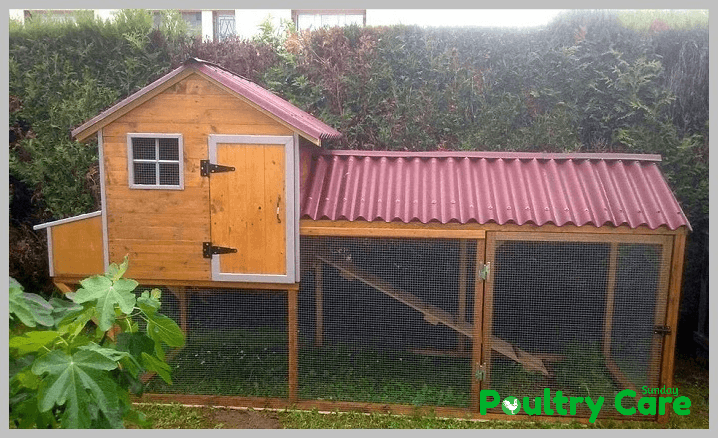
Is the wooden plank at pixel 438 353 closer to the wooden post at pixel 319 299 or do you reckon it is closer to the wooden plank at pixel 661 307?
the wooden post at pixel 319 299

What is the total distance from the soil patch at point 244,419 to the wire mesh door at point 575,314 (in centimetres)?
144

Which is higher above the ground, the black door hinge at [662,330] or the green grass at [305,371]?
the black door hinge at [662,330]

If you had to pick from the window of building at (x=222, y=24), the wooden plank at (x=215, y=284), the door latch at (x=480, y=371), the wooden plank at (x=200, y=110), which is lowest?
the door latch at (x=480, y=371)

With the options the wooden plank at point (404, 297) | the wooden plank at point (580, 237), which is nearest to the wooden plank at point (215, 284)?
the wooden plank at point (404, 297)

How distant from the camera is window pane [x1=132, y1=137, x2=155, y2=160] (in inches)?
143

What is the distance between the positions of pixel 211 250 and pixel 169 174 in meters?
0.54

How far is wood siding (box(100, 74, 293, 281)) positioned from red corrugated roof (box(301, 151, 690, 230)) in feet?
1.97

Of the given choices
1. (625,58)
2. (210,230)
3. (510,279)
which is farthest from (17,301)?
(625,58)

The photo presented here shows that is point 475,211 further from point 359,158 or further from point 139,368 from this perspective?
point 139,368

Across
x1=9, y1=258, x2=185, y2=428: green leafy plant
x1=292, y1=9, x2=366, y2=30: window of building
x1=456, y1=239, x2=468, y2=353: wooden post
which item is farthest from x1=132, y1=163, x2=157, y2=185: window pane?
x1=292, y1=9, x2=366, y2=30: window of building

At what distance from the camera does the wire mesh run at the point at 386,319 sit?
381cm

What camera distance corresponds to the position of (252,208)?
3.63 metres

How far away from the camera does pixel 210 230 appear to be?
367 centimetres

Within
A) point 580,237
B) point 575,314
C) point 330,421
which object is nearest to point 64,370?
point 330,421
